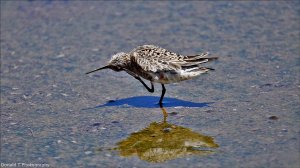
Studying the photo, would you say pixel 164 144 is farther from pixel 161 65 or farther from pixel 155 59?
pixel 155 59

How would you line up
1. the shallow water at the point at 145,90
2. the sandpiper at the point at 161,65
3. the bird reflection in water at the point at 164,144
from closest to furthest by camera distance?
the bird reflection in water at the point at 164,144 < the shallow water at the point at 145,90 < the sandpiper at the point at 161,65

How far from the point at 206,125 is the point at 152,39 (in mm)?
3859

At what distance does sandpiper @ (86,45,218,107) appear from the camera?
32.7ft

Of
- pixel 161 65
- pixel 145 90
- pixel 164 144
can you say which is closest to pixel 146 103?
→ pixel 145 90

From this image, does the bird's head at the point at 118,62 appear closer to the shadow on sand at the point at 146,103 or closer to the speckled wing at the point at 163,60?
the speckled wing at the point at 163,60

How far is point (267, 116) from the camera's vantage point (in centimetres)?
950

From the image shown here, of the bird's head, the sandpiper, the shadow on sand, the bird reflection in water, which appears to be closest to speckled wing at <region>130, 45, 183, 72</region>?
the sandpiper

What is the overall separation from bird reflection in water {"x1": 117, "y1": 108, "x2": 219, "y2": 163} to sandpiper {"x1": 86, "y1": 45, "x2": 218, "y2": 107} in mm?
874

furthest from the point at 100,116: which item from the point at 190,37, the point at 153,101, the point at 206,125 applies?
the point at 190,37

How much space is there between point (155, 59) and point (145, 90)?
1073 millimetres

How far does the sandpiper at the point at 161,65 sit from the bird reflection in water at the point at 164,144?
2.87 ft

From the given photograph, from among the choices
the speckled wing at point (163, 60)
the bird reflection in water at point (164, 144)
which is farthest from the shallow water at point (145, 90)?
the speckled wing at point (163, 60)

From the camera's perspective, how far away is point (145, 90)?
36.4ft

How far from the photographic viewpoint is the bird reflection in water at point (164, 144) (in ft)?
28.2
